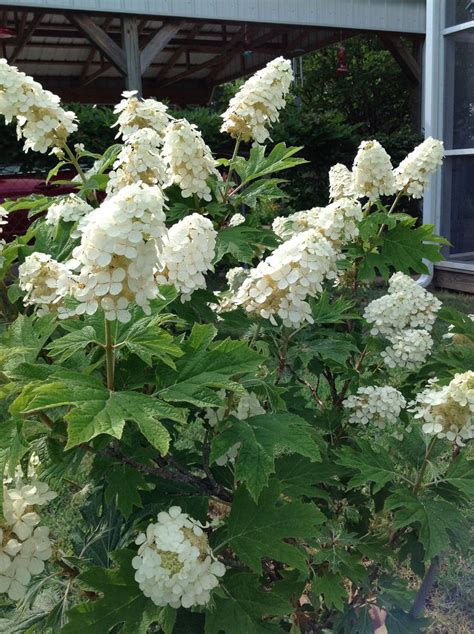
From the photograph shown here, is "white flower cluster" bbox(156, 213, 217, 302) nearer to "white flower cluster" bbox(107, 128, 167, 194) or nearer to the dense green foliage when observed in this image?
"white flower cluster" bbox(107, 128, 167, 194)

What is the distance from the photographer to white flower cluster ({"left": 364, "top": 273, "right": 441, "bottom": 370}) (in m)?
2.14

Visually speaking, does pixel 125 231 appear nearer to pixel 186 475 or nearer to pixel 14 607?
pixel 186 475

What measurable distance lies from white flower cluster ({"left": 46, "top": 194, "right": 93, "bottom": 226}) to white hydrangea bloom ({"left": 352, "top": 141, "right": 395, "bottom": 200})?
1001 mm

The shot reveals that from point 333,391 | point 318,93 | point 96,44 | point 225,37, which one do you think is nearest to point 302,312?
point 333,391

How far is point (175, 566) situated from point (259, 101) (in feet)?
4.53

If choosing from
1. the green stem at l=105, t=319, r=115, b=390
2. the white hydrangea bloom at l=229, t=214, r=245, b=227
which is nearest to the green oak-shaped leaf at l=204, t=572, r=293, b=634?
the green stem at l=105, t=319, r=115, b=390

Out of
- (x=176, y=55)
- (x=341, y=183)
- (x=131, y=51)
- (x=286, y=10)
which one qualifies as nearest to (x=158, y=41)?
(x=131, y=51)

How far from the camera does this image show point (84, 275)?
106cm

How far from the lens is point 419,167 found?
8.16 feet

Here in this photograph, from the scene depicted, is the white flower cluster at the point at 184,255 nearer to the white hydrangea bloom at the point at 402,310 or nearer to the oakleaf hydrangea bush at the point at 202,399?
the oakleaf hydrangea bush at the point at 202,399

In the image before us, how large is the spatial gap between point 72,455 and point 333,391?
1319 millimetres

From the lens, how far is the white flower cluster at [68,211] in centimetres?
165

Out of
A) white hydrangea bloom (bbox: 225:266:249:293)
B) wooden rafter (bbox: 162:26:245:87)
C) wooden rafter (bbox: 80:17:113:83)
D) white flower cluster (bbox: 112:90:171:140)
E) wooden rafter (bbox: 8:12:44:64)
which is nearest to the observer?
white flower cluster (bbox: 112:90:171:140)

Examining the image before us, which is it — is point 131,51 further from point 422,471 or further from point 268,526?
point 268,526
